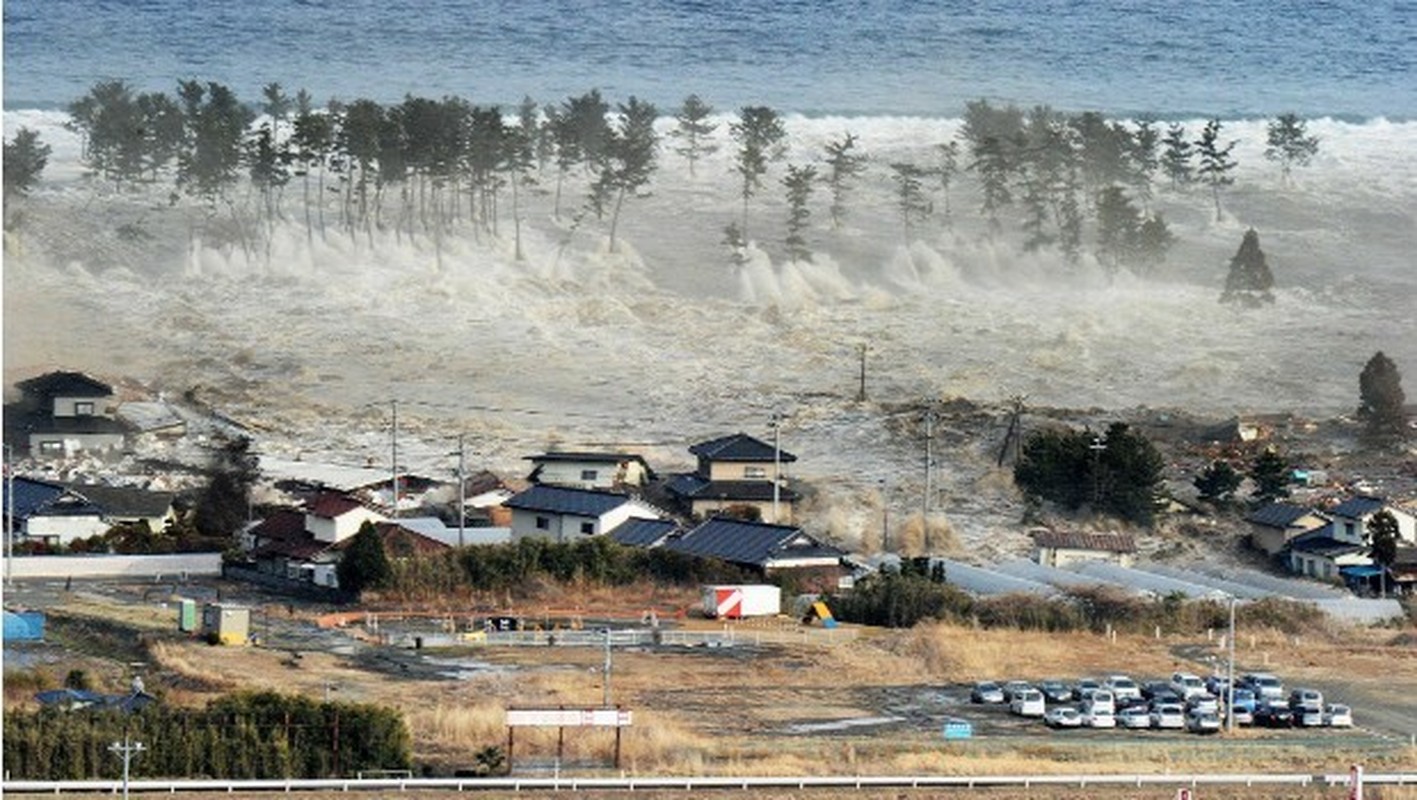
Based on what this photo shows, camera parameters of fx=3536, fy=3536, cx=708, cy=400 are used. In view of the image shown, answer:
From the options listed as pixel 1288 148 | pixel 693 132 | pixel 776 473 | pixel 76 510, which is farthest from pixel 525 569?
pixel 1288 148

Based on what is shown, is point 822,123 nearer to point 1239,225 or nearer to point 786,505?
point 1239,225

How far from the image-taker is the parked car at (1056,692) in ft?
86.6

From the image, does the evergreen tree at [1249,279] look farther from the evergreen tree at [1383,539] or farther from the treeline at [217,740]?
the treeline at [217,740]

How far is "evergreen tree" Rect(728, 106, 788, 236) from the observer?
5112 centimetres

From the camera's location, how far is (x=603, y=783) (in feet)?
72.6

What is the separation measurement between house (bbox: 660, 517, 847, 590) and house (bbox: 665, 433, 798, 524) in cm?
272

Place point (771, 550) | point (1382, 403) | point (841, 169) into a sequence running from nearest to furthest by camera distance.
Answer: point (771, 550) → point (1382, 403) → point (841, 169)

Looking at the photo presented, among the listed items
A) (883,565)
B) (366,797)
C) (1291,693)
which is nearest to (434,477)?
(883,565)

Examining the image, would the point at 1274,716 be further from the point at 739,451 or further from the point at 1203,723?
the point at 739,451

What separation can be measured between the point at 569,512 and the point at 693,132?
18.4 m

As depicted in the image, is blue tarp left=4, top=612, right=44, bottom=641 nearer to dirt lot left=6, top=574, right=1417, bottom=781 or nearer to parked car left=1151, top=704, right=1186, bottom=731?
dirt lot left=6, top=574, right=1417, bottom=781

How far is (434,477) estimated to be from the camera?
37594mm

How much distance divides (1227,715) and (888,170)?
26.8 meters

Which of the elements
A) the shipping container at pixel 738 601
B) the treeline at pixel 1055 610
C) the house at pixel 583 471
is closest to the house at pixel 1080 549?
the treeline at pixel 1055 610
